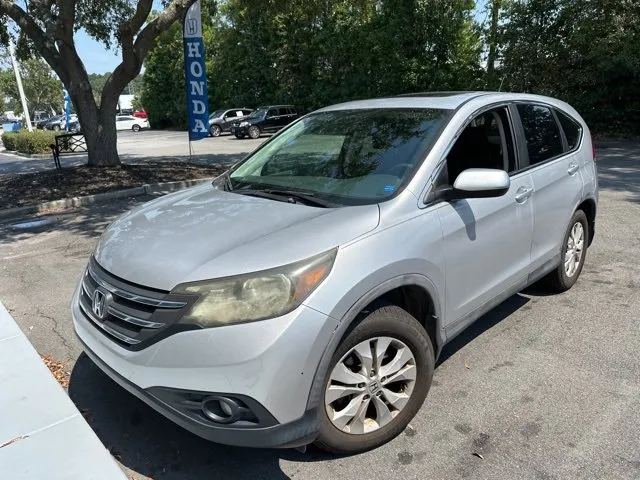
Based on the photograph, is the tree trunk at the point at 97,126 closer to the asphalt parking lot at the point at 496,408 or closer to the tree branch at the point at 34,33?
the tree branch at the point at 34,33

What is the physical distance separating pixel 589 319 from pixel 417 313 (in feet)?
6.46

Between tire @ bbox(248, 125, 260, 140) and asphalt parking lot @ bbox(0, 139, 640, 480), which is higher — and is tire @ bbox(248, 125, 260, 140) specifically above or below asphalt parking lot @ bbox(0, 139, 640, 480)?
above

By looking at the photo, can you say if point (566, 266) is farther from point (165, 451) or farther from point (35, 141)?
point (35, 141)

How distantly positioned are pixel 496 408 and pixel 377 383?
871 millimetres

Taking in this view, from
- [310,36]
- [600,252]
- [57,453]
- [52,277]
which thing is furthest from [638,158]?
[310,36]

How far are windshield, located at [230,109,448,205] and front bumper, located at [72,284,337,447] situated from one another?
0.90 m

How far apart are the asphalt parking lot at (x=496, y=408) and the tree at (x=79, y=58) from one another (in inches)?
298

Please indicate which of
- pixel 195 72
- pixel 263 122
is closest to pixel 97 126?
pixel 195 72

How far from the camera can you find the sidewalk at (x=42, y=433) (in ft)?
7.82

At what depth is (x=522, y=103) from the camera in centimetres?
382

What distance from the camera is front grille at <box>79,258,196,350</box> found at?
221 cm

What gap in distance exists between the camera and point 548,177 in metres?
3.78

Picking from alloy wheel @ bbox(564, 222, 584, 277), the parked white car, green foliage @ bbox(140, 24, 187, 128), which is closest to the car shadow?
alloy wheel @ bbox(564, 222, 584, 277)

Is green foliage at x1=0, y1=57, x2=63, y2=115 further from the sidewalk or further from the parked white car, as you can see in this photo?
the sidewalk
